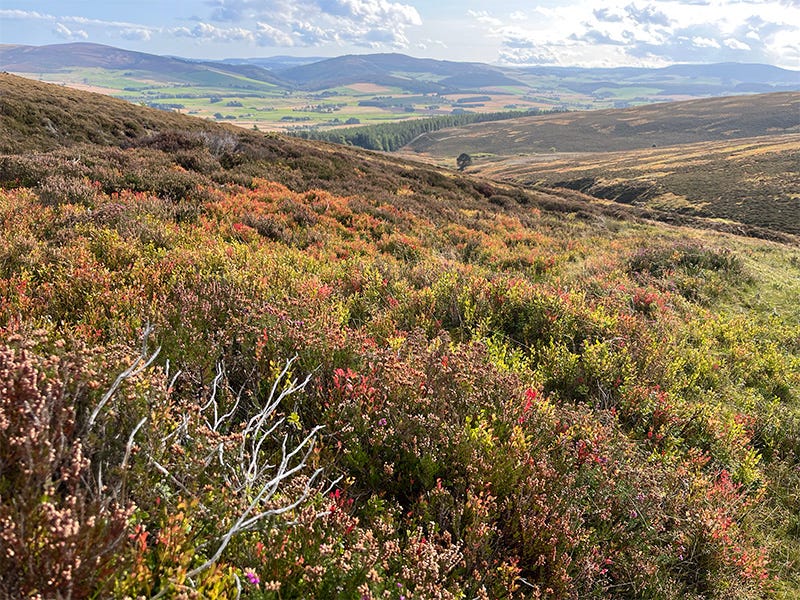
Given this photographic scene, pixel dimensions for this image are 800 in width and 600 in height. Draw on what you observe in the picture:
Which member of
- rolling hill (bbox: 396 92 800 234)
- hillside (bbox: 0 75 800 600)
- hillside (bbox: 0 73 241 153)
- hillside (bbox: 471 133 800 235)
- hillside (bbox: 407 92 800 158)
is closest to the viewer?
hillside (bbox: 0 75 800 600)

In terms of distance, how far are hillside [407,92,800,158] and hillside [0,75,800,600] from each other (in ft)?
520

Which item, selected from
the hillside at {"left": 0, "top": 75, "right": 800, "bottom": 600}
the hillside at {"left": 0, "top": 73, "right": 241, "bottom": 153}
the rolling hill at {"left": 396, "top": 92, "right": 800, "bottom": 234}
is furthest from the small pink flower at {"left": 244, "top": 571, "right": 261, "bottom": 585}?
the rolling hill at {"left": 396, "top": 92, "right": 800, "bottom": 234}

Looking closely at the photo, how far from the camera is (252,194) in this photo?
38.9ft

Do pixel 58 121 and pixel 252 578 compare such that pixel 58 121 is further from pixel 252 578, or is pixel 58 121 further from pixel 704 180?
pixel 704 180

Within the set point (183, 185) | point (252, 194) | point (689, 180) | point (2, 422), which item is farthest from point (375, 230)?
point (689, 180)

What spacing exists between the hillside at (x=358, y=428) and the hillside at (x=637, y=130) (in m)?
158

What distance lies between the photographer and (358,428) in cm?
293

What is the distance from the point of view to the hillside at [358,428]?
1827mm

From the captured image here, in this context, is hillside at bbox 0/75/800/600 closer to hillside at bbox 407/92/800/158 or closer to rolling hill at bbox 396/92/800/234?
rolling hill at bbox 396/92/800/234

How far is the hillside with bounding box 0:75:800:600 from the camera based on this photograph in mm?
1827

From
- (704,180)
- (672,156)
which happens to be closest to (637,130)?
(672,156)

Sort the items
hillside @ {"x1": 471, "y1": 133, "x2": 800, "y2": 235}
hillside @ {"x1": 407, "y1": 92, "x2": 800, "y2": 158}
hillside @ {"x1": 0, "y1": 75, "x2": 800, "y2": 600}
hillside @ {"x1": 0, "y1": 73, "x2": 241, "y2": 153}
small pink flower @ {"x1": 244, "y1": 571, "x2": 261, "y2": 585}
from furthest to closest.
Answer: hillside @ {"x1": 407, "y1": 92, "x2": 800, "y2": 158} → hillside @ {"x1": 471, "y1": 133, "x2": 800, "y2": 235} → hillside @ {"x1": 0, "y1": 73, "x2": 241, "y2": 153} → hillside @ {"x1": 0, "y1": 75, "x2": 800, "y2": 600} → small pink flower @ {"x1": 244, "y1": 571, "x2": 261, "y2": 585}

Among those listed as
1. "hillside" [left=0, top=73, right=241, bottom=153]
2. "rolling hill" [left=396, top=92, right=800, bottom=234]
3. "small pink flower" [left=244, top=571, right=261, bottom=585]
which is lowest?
"small pink flower" [left=244, top=571, right=261, bottom=585]

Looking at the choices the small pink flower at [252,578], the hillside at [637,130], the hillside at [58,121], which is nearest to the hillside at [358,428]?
the small pink flower at [252,578]
